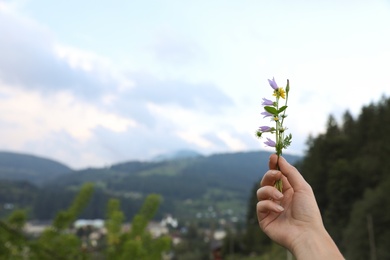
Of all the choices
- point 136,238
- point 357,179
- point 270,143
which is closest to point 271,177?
point 270,143

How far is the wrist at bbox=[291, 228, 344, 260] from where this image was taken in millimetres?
1818

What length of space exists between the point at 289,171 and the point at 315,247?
26cm

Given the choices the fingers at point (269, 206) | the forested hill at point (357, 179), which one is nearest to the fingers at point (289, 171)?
the fingers at point (269, 206)

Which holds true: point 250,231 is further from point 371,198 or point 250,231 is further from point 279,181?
point 279,181

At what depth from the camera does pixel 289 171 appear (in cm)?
192

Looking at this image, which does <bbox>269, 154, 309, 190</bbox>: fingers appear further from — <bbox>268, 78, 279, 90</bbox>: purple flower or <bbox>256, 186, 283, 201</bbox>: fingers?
<bbox>268, 78, 279, 90</bbox>: purple flower

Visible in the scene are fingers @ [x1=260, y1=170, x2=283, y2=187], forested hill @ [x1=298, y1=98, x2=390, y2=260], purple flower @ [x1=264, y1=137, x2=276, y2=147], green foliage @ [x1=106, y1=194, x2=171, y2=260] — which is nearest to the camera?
purple flower @ [x1=264, y1=137, x2=276, y2=147]

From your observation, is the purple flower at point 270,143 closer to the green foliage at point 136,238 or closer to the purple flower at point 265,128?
the purple flower at point 265,128

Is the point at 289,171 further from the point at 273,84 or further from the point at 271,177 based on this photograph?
the point at 273,84

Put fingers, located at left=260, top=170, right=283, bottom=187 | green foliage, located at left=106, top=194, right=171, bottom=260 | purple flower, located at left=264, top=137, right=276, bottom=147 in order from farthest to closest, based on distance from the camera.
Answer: green foliage, located at left=106, top=194, right=171, bottom=260 < fingers, located at left=260, top=170, right=283, bottom=187 < purple flower, located at left=264, top=137, right=276, bottom=147

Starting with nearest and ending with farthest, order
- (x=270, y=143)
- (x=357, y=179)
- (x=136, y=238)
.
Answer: (x=270, y=143), (x=136, y=238), (x=357, y=179)

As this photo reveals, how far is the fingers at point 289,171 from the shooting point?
1776 millimetres

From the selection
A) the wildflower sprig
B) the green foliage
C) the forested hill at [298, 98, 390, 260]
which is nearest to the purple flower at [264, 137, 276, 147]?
the wildflower sprig

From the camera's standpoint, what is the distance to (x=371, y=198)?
36.2 metres
